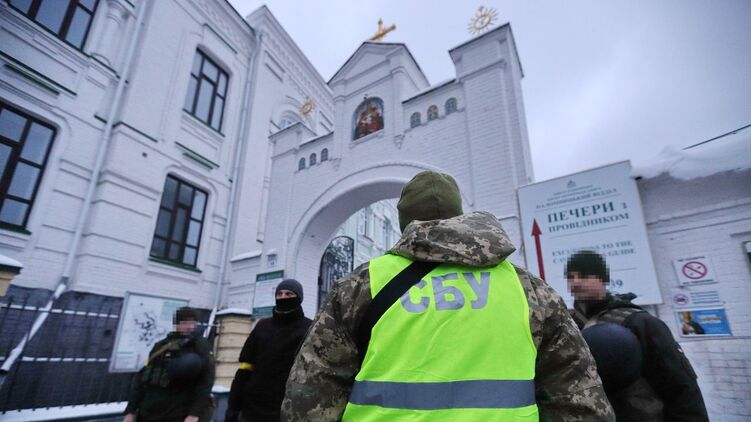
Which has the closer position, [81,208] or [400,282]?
[400,282]

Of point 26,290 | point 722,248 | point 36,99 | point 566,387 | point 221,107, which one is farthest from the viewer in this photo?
point 221,107

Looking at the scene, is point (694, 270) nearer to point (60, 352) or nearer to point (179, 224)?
point (60, 352)

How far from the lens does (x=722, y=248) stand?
4082 mm

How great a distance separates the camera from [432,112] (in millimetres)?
7312

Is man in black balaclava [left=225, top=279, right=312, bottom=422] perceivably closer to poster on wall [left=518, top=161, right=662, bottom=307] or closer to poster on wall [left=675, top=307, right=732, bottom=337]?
poster on wall [left=518, top=161, right=662, bottom=307]

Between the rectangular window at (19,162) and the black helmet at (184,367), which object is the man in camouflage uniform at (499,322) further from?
the rectangular window at (19,162)

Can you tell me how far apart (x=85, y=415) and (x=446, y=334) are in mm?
5862

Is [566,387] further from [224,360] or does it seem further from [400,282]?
[224,360]

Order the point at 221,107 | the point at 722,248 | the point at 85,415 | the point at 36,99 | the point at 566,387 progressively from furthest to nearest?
the point at 221,107, the point at 36,99, the point at 85,415, the point at 722,248, the point at 566,387

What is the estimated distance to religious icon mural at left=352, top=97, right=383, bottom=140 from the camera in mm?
8047

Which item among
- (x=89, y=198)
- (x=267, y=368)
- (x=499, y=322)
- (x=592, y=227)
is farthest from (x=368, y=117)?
(x=499, y=322)

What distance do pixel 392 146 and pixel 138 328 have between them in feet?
19.5

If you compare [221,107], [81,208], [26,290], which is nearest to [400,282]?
[26,290]

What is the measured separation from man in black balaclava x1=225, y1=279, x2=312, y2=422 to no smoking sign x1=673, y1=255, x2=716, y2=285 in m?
4.50
